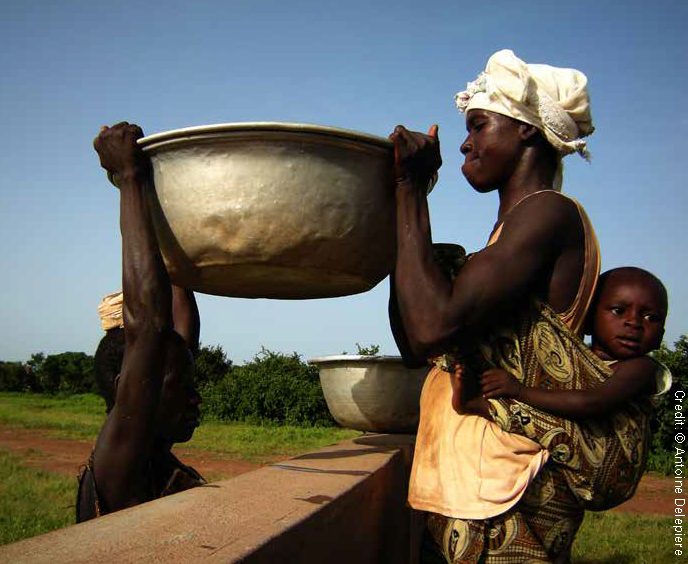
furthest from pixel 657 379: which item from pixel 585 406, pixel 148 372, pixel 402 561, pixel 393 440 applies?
pixel 393 440

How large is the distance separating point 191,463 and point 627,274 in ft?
30.4

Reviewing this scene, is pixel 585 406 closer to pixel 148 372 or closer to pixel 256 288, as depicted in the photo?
pixel 256 288

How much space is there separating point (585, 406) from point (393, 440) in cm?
214

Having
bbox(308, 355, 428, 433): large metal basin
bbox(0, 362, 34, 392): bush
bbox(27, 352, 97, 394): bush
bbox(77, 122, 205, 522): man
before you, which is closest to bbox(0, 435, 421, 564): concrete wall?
bbox(77, 122, 205, 522): man

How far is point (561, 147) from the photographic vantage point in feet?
5.72

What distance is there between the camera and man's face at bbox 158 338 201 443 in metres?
2.12

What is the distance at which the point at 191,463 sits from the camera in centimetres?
1004

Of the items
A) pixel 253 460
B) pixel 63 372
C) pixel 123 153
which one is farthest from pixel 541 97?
pixel 63 372

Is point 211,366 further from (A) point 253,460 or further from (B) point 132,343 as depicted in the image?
(B) point 132,343

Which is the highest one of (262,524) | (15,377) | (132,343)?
(132,343)

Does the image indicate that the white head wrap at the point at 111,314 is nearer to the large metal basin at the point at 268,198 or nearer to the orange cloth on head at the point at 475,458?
the large metal basin at the point at 268,198

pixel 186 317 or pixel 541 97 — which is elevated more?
pixel 541 97

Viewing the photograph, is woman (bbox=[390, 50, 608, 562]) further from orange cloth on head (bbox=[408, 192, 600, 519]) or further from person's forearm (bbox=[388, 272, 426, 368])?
person's forearm (bbox=[388, 272, 426, 368])

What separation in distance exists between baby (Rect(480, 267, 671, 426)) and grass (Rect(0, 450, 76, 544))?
428cm
